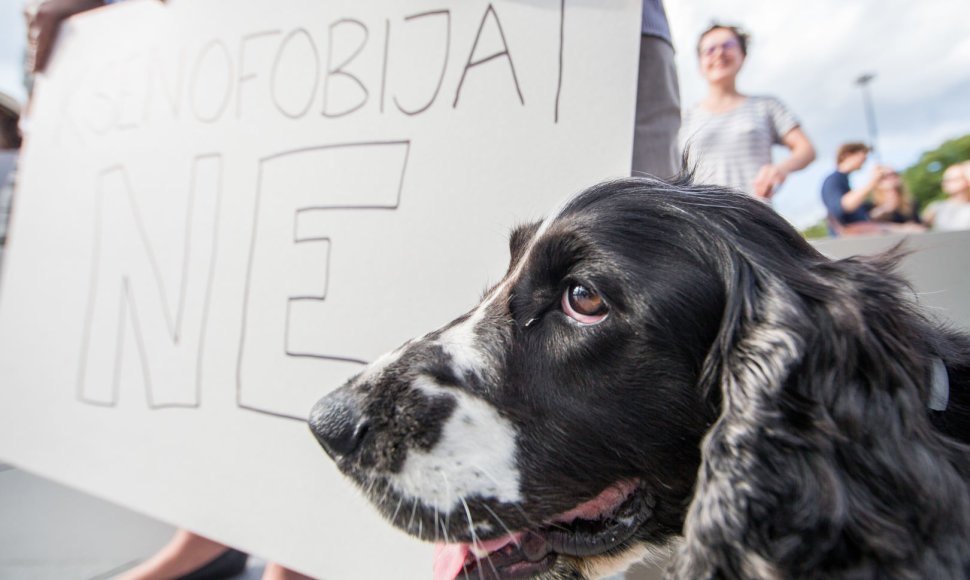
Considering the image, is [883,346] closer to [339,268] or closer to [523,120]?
[523,120]

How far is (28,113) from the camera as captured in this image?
10.3ft

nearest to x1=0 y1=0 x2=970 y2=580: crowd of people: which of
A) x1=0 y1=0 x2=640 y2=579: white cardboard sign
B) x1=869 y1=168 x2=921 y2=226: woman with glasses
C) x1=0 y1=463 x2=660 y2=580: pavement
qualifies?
x1=0 y1=0 x2=640 y2=579: white cardboard sign

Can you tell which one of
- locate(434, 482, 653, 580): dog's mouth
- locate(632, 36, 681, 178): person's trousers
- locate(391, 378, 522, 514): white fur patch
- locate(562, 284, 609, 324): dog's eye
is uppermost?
locate(632, 36, 681, 178): person's trousers

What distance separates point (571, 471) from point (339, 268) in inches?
41.6

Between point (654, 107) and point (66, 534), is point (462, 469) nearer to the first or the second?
point (654, 107)

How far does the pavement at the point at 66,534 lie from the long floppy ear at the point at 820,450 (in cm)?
230

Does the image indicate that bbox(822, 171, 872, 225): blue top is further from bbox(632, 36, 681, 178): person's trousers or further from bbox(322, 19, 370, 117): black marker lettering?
bbox(322, 19, 370, 117): black marker lettering

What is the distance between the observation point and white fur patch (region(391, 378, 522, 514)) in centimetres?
105

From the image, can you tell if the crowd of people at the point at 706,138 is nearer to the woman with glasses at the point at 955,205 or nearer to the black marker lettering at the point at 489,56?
the woman with glasses at the point at 955,205

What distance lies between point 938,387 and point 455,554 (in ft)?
3.28

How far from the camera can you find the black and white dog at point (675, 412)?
2.78ft

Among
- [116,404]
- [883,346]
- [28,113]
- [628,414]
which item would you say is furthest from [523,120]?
[28,113]

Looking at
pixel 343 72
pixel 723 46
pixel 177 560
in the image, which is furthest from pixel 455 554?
pixel 723 46

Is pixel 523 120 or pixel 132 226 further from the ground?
pixel 523 120
